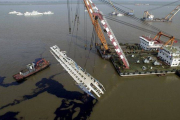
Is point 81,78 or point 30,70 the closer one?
point 81,78

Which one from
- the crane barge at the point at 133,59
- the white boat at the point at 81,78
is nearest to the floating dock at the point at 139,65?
the crane barge at the point at 133,59

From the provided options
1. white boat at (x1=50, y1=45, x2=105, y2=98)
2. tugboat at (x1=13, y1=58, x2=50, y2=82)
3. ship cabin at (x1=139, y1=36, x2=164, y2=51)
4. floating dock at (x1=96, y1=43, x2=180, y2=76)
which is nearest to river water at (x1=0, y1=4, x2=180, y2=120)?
tugboat at (x1=13, y1=58, x2=50, y2=82)

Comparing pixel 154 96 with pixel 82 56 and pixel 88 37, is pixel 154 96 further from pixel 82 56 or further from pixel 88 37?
pixel 88 37

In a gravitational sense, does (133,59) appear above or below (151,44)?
below

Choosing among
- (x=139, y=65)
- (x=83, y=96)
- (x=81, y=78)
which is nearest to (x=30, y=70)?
(x=83, y=96)

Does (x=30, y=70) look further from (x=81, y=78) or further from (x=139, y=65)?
(x=139, y=65)

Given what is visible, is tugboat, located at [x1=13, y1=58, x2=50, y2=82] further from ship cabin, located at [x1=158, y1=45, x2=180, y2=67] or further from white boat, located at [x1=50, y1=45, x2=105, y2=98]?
ship cabin, located at [x1=158, y1=45, x2=180, y2=67]
